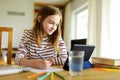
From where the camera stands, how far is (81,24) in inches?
184

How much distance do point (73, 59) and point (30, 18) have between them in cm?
419

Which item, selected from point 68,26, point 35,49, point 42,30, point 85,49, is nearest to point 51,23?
point 42,30

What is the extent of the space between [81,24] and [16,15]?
67.2 inches

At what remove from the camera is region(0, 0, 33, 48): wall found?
4598 millimetres

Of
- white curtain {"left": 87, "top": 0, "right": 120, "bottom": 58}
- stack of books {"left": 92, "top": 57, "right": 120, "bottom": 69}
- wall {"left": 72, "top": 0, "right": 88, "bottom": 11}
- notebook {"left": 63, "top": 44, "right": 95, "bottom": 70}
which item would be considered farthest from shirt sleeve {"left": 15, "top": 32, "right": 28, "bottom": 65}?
wall {"left": 72, "top": 0, "right": 88, "bottom": 11}

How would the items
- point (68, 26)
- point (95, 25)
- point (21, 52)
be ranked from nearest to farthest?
point (21, 52) < point (95, 25) < point (68, 26)

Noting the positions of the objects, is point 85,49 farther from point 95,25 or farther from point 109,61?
point 95,25

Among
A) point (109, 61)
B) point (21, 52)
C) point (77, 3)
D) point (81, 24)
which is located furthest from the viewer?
point (81, 24)

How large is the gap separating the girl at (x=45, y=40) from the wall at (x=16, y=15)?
335 centimetres

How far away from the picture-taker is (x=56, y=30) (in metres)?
1.38

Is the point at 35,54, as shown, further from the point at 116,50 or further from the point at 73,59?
the point at 116,50

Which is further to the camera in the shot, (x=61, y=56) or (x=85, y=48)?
(x=61, y=56)

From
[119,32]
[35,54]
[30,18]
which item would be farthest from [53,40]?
[30,18]

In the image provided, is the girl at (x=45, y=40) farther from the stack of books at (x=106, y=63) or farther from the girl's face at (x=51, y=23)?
the stack of books at (x=106, y=63)
